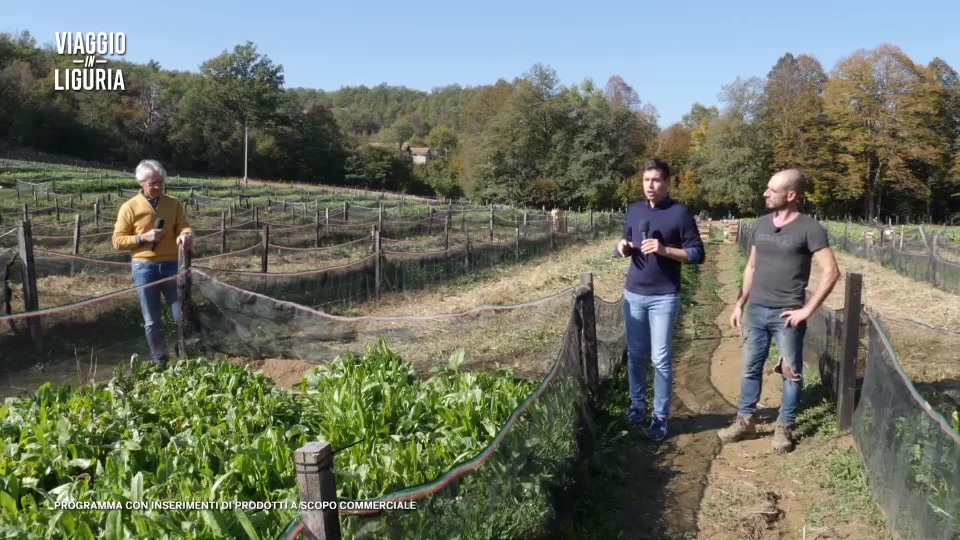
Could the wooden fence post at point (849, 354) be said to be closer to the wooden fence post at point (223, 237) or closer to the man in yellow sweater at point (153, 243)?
the man in yellow sweater at point (153, 243)

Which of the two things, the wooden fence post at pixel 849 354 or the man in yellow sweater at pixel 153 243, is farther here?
the man in yellow sweater at pixel 153 243

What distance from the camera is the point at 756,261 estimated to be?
4.31 m

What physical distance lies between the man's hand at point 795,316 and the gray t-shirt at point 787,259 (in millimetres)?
57

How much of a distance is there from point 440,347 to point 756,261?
2473 millimetres

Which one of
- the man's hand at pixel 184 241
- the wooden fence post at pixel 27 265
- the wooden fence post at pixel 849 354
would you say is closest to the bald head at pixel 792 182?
the wooden fence post at pixel 849 354

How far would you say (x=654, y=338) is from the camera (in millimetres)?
4367

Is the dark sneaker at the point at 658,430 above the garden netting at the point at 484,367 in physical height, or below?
below

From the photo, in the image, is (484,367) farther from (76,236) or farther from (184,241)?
(76,236)

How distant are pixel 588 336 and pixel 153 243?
3.41 m

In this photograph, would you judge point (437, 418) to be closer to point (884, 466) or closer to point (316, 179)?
point (884, 466)

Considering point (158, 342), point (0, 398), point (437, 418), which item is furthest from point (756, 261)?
point (0, 398)

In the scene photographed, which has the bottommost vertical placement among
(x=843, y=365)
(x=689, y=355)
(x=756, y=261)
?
(x=689, y=355)

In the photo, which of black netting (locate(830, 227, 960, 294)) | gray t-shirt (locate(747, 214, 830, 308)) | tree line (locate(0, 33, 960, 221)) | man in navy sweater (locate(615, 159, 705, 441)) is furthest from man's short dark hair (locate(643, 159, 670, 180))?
tree line (locate(0, 33, 960, 221))

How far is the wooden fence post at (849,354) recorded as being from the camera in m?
4.41
